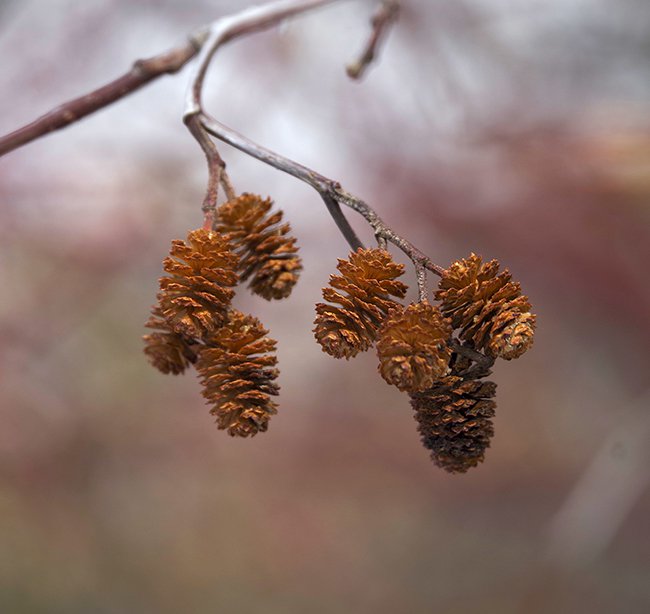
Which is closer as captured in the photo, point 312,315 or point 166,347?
point 166,347

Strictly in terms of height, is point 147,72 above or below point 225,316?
above

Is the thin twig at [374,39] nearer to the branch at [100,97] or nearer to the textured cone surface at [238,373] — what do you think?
the branch at [100,97]

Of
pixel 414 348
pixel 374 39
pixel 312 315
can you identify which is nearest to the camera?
pixel 414 348

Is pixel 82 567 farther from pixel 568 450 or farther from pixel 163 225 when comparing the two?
pixel 568 450

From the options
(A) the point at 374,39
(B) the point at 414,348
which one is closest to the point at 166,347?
(B) the point at 414,348

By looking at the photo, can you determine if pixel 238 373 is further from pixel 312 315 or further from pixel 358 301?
pixel 312 315

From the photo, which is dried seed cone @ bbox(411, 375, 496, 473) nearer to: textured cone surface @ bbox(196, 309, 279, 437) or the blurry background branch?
textured cone surface @ bbox(196, 309, 279, 437)

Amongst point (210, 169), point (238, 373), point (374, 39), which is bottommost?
point (238, 373)

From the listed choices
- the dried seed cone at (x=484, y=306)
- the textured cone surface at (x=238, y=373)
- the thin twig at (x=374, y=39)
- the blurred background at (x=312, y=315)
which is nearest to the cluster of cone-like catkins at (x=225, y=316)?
the textured cone surface at (x=238, y=373)
